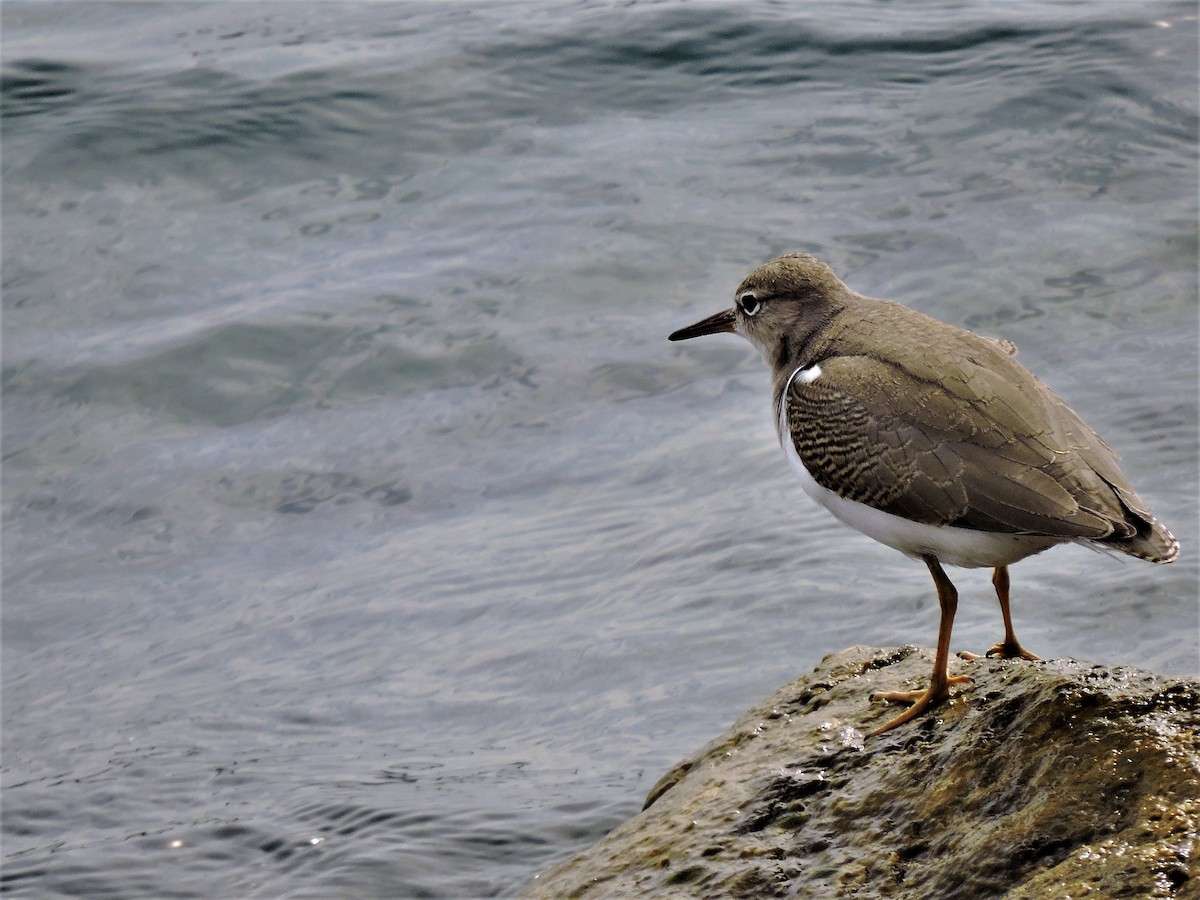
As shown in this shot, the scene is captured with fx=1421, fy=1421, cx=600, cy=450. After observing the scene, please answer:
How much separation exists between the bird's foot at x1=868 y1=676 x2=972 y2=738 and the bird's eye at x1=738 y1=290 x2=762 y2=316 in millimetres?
2287

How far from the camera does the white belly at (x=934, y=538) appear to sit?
17.8ft

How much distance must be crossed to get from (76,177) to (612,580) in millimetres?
8684

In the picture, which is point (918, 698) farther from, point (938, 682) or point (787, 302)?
point (787, 302)

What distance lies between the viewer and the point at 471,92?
1634cm

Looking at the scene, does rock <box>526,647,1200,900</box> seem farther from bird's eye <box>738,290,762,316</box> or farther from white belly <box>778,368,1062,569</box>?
bird's eye <box>738,290,762,316</box>

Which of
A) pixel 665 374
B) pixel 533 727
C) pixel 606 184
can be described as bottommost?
pixel 533 727

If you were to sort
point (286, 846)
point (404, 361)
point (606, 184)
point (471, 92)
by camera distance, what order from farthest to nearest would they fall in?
point (471, 92), point (606, 184), point (404, 361), point (286, 846)

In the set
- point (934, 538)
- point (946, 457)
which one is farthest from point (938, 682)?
point (946, 457)

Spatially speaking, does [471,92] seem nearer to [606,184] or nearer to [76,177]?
[606,184]

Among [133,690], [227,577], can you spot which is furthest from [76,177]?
[133,690]

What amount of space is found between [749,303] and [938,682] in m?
2.47

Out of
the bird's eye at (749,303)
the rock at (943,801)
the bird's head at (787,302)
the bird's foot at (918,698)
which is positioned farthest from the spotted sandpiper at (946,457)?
the bird's eye at (749,303)

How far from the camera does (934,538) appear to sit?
5.62m

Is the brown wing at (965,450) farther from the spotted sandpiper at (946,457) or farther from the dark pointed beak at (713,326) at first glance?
the dark pointed beak at (713,326)
